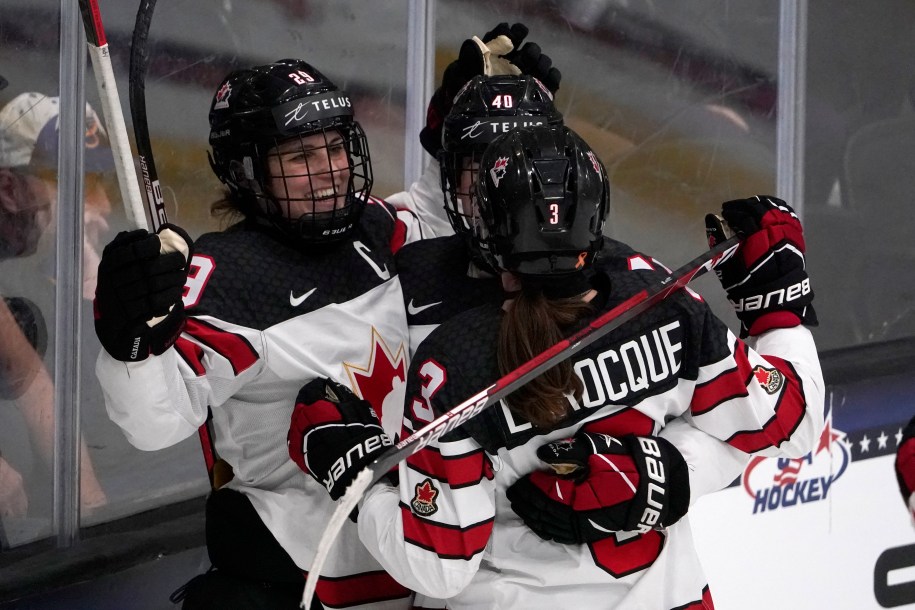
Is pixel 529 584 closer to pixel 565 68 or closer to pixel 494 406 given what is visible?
pixel 494 406

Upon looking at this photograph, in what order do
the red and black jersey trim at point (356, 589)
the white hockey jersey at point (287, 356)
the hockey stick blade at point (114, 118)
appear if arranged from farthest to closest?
the red and black jersey trim at point (356, 589), the white hockey jersey at point (287, 356), the hockey stick blade at point (114, 118)

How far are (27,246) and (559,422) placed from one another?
1.32 meters

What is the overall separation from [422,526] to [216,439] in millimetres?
546

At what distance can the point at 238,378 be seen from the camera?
185 cm

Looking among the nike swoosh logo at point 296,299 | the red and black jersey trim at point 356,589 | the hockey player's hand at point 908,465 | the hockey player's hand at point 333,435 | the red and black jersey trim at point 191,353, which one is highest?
the nike swoosh logo at point 296,299

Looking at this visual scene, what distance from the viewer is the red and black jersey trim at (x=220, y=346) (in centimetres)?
178

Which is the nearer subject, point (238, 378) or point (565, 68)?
point (238, 378)

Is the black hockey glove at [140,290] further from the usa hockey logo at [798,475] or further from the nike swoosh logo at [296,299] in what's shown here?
the usa hockey logo at [798,475]

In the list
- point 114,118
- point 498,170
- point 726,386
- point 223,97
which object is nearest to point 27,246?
point 223,97

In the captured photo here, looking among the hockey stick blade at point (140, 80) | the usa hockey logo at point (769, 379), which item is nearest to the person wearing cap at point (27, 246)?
the hockey stick blade at point (140, 80)

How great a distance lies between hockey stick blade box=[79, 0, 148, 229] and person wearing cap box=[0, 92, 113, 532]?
901 mm

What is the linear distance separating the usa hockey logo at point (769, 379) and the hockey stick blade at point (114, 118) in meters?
0.83

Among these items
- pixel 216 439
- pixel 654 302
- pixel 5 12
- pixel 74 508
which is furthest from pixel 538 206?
pixel 74 508

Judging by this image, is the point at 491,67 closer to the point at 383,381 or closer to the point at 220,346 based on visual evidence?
the point at 383,381
